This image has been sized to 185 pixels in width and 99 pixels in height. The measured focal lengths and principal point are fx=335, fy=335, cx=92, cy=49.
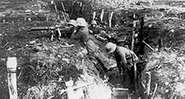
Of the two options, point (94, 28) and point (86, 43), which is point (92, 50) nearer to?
point (86, 43)

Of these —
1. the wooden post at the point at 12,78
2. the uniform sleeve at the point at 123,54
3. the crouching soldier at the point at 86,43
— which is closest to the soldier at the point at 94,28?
the crouching soldier at the point at 86,43

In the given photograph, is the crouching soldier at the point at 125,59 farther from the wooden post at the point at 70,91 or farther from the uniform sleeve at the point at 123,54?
the wooden post at the point at 70,91

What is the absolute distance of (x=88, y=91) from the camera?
5.73m

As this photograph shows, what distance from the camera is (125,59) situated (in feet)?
22.0

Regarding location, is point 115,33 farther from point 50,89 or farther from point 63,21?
point 50,89

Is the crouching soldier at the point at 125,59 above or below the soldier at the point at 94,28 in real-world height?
below

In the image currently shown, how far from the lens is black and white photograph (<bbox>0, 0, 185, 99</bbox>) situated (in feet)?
18.6

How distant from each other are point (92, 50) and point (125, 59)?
689mm

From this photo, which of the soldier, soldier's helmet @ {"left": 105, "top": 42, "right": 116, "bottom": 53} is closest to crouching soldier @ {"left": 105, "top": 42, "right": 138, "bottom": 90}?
soldier's helmet @ {"left": 105, "top": 42, "right": 116, "bottom": 53}

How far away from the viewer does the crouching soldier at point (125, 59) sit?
21.9 ft

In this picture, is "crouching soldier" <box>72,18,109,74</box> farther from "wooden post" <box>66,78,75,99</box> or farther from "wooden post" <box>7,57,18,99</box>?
"wooden post" <box>7,57,18,99</box>

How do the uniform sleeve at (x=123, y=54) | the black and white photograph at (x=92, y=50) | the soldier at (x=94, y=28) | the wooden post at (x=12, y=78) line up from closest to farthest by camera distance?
the wooden post at (x=12, y=78) < the black and white photograph at (x=92, y=50) < the uniform sleeve at (x=123, y=54) < the soldier at (x=94, y=28)

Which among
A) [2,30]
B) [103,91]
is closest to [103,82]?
[103,91]

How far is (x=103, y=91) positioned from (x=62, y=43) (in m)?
1.36
